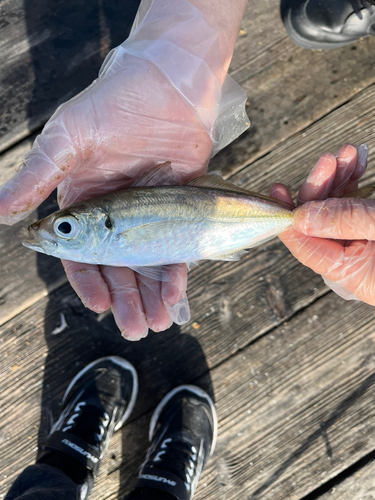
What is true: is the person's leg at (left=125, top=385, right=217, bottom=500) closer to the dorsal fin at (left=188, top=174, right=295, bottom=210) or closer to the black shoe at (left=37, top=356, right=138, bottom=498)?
the black shoe at (left=37, top=356, right=138, bottom=498)

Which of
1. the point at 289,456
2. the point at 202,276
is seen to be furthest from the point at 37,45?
the point at 289,456

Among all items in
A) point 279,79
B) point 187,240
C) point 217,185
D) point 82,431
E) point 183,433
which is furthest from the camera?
point 279,79

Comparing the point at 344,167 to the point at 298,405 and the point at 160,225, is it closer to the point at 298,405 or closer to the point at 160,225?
the point at 160,225

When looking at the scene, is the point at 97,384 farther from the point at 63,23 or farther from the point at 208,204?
the point at 63,23

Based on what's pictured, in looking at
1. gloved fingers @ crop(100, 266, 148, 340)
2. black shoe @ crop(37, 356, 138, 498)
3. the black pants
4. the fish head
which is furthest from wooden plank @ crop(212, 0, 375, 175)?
the black pants

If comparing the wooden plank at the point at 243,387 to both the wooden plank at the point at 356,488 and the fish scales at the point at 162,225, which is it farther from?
the fish scales at the point at 162,225

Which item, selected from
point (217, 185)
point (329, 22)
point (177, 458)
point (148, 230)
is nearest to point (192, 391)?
point (177, 458)
